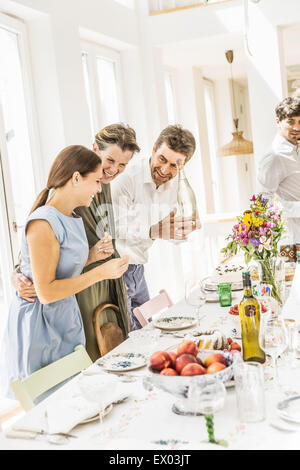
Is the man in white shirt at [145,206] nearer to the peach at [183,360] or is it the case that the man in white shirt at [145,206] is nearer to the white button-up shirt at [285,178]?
the white button-up shirt at [285,178]

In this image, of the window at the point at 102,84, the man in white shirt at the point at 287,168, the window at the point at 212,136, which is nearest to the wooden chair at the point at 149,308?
the man in white shirt at the point at 287,168

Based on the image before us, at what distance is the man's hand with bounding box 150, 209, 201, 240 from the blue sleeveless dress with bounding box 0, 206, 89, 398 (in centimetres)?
56

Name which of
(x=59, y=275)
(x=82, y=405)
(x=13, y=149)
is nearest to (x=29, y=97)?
(x=13, y=149)

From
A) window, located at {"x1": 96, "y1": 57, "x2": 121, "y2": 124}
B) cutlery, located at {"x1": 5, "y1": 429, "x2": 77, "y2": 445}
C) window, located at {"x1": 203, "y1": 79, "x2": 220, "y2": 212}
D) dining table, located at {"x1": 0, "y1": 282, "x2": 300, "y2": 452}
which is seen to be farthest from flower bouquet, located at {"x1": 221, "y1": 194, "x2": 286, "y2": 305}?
window, located at {"x1": 203, "y1": 79, "x2": 220, "y2": 212}

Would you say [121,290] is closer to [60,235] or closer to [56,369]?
[60,235]

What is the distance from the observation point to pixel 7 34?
321 centimetres

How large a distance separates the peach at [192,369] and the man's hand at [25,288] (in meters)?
0.93

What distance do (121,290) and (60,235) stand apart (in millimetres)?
668

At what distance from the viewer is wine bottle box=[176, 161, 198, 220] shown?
2.27 metres

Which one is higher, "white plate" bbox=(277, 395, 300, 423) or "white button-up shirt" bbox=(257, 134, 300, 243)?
"white button-up shirt" bbox=(257, 134, 300, 243)

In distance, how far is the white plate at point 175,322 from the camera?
1.95 m

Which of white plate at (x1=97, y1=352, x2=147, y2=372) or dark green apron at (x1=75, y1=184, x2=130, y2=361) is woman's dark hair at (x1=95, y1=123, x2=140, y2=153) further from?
white plate at (x1=97, y1=352, x2=147, y2=372)
